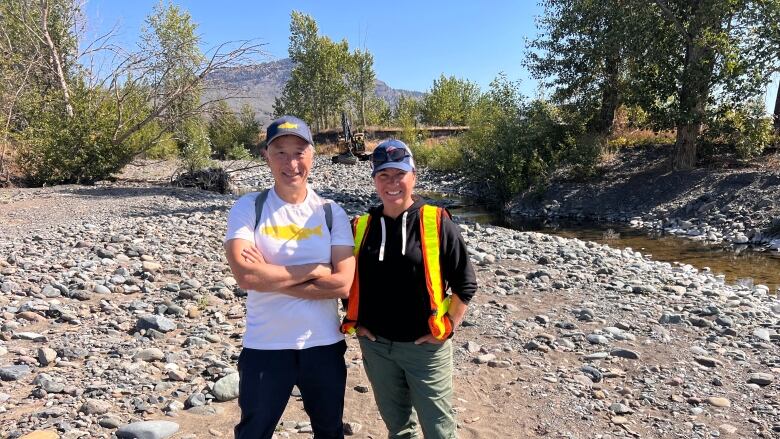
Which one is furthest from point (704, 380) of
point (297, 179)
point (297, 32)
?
point (297, 32)

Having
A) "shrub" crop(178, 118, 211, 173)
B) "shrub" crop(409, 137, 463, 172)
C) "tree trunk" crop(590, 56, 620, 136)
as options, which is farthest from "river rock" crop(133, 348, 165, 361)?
"shrub" crop(409, 137, 463, 172)

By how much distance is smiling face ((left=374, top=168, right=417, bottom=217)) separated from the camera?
2621 millimetres

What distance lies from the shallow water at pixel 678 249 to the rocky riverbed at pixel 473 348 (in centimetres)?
173

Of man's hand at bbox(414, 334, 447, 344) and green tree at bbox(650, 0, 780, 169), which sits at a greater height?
green tree at bbox(650, 0, 780, 169)

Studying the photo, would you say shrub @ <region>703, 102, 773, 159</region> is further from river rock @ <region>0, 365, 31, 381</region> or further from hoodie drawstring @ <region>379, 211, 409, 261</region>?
river rock @ <region>0, 365, 31, 381</region>

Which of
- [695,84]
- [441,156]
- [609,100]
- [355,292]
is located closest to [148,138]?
[441,156]

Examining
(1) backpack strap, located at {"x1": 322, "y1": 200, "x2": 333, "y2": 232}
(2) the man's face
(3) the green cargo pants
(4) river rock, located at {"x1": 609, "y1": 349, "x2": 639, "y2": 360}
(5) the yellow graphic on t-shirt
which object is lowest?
(4) river rock, located at {"x1": 609, "y1": 349, "x2": 639, "y2": 360}

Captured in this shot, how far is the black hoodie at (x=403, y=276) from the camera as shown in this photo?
258 cm

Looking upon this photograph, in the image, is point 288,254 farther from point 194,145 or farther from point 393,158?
point 194,145

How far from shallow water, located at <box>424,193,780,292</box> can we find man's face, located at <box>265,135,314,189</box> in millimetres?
9541

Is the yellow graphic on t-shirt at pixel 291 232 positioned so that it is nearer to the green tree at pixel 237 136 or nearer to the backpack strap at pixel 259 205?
the backpack strap at pixel 259 205

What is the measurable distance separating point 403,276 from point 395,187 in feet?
1.49

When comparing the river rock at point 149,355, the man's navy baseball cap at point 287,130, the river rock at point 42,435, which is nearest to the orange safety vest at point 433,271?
the man's navy baseball cap at point 287,130

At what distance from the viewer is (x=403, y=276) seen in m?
2.58
